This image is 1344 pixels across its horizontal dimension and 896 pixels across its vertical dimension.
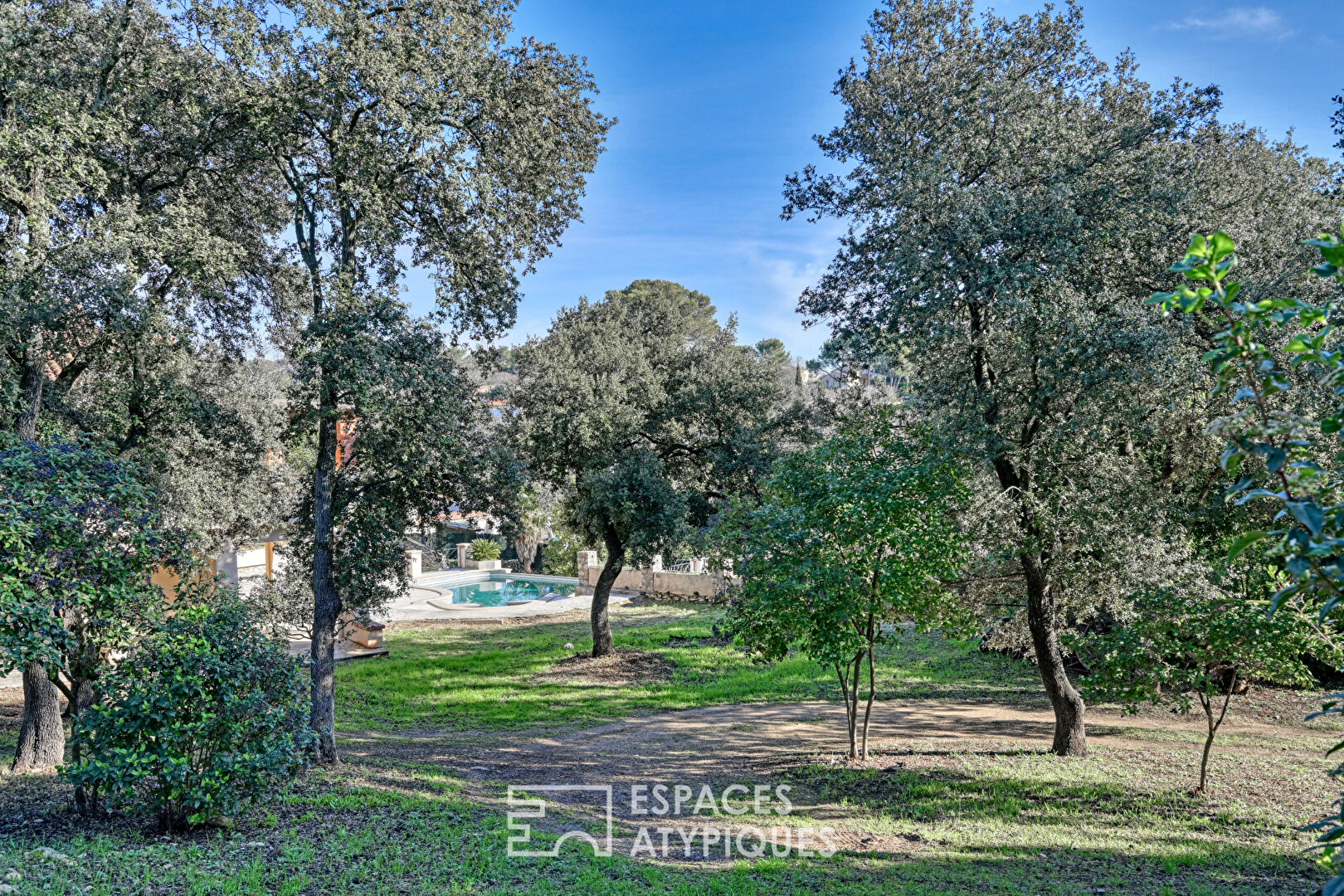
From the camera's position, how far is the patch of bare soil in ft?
54.3

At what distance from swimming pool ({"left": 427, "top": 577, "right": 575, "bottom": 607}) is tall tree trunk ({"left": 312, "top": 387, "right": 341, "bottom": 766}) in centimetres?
2008

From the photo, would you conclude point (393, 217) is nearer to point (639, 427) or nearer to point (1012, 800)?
point (639, 427)

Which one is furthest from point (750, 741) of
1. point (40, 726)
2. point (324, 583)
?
point (40, 726)

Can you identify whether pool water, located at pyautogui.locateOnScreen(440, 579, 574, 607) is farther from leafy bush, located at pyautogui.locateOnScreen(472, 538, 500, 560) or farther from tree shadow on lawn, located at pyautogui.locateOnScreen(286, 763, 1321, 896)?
tree shadow on lawn, located at pyautogui.locateOnScreen(286, 763, 1321, 896)

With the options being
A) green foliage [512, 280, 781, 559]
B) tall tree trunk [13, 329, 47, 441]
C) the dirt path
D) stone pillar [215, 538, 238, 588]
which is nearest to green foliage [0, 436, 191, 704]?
tall tree trunk [13, 329, 47, 441]

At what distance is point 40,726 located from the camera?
8.55 meters

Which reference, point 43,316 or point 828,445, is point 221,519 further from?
point 828,445

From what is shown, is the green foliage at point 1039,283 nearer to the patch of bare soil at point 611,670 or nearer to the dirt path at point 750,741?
the dirt path at point 750,741

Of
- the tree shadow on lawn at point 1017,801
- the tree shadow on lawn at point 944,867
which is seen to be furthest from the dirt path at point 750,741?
the tree shadow on lawn at point 944,867

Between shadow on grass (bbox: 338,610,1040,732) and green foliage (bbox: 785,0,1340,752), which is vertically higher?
green foliage (bbox: 785,0,1340,752)

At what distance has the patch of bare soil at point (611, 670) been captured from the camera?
16562 millimetres

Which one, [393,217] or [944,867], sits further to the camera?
[393,217]

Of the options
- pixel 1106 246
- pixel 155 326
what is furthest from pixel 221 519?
pixel 1106 246

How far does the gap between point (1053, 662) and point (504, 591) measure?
2573cm
